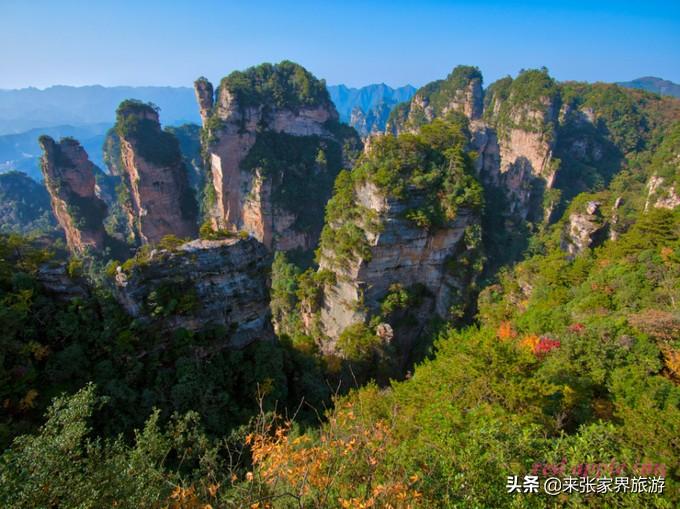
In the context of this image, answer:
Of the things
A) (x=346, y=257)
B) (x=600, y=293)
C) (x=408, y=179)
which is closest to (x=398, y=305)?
(x=346, y=257)

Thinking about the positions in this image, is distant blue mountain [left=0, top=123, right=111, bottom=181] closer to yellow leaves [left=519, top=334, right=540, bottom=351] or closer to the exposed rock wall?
the exposed rock wall

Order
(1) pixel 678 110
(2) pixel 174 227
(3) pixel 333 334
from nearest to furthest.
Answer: (3) pixel 333 334, (2) pixel 174 227, (1) pixel 678 110

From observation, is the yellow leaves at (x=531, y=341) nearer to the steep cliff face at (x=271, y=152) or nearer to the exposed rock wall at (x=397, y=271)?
the exposed rock wall at (x=397, y=271)

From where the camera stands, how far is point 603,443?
23.0ft

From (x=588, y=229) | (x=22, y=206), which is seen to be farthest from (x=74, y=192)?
(x=588, y=229)

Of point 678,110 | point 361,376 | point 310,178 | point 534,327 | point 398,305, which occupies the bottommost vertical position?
point 361,376

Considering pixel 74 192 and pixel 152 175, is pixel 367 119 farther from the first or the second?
pixel 74 192

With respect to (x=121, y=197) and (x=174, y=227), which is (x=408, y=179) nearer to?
(x=174, y=227)

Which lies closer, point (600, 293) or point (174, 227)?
point (600, 293)

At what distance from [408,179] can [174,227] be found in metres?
30.3

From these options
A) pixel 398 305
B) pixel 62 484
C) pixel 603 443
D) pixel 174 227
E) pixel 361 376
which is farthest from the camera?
pixel 174 227

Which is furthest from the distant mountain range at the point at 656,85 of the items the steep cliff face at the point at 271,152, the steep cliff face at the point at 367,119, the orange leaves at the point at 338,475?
the orange leaves at the point at 338,475

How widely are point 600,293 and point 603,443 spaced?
42.9 ft

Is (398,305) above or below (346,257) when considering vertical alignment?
below
